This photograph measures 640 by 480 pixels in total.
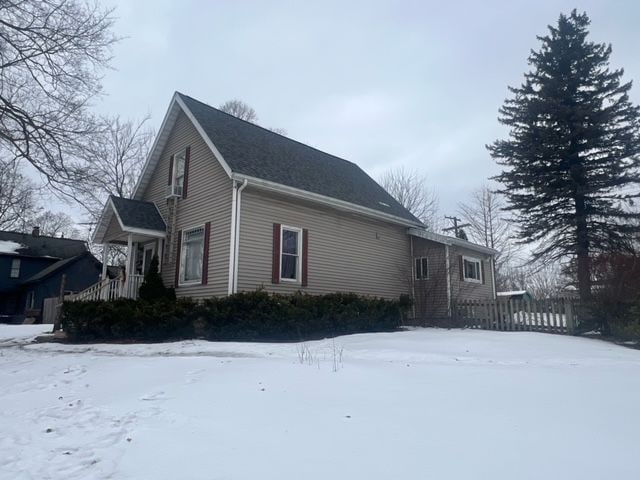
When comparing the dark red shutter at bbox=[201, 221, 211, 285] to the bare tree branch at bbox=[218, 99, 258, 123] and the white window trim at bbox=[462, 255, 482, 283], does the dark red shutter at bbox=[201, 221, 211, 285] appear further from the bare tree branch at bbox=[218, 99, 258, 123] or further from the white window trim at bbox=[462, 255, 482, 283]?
the bare tree branch at bbox=[218, 99, 258, 123]

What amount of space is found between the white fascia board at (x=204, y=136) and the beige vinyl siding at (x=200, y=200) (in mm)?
410

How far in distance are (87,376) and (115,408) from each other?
2243 mm

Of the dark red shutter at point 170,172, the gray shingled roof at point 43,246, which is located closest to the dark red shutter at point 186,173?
the dark red shutter at point 170,172

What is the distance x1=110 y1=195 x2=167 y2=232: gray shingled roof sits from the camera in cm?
1353

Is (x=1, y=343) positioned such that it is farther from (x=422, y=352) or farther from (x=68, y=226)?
(x=68, y=226)

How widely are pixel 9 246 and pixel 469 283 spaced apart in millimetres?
33964

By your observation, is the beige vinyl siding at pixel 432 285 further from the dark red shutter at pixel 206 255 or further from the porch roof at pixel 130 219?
the porch roof at pixel 130 219

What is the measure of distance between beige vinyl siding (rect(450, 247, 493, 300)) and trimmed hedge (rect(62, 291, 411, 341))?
6.65 m

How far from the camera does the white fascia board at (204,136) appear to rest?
12.0m

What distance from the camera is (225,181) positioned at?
1256 centimetres

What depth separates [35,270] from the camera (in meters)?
34.6

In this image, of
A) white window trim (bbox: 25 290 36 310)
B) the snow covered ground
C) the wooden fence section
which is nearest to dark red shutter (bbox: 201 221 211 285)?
the snow covered ground

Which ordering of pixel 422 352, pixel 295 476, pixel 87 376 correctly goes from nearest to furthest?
pixel 295 476, pixel 87 376, pixel 422 352

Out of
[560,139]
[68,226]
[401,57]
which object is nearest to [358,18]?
[401,57]
